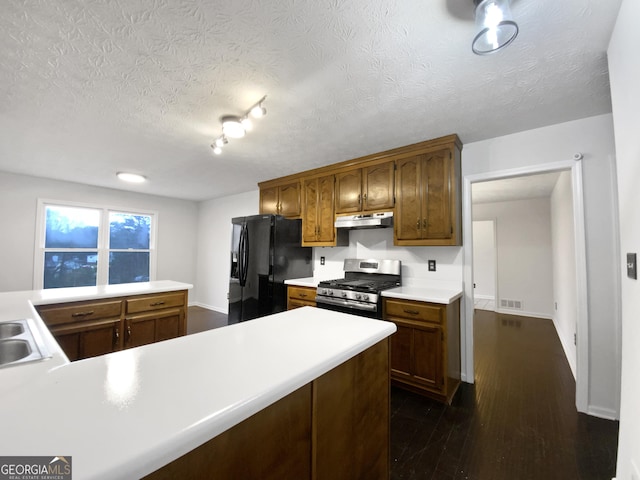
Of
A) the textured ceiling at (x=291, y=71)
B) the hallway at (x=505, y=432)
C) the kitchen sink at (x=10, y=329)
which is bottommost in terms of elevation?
the hallway at (x=505, y=432)

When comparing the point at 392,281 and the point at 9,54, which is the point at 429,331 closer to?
the point at 392,281

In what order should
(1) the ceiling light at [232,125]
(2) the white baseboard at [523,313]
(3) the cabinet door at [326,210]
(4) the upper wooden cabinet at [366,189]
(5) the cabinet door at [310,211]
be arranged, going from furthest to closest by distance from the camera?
(2) the white baseboard at [523,313] → (5) the cabinet door at [310,211] → (3) the cabinet door at [326,210] → (4) the upper wooden cabinet at [366,189] → (1) the ceiling light at [232,125]

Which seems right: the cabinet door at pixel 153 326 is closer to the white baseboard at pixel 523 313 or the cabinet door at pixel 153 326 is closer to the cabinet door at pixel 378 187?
the cabinet door at pixel 378 187

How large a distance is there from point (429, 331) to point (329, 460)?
1586 mm

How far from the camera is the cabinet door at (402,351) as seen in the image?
2.38 metres

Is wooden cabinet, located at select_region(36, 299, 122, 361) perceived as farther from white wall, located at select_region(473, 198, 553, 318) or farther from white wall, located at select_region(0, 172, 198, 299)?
white wall, located at select_region(473, 198, 553, 318)

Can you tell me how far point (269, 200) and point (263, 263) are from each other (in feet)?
3.58

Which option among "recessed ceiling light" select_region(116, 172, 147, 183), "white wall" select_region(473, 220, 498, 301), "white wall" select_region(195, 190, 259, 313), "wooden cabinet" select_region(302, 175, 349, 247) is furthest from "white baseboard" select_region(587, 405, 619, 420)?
"recessed ceiling light" select_region(116, 172, 147, 183)

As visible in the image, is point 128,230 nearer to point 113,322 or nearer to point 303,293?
point 113,322

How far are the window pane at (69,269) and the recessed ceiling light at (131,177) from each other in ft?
5.25

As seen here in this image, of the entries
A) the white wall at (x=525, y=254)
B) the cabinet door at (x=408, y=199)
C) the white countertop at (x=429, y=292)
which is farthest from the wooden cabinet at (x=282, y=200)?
the white wall at (x=525, y=254)

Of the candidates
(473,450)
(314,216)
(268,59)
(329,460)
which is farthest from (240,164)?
(473,450)

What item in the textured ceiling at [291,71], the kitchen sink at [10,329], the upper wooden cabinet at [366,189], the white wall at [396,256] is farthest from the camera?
the upper wooden cabinet at [366,189]

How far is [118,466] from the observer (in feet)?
1.46
